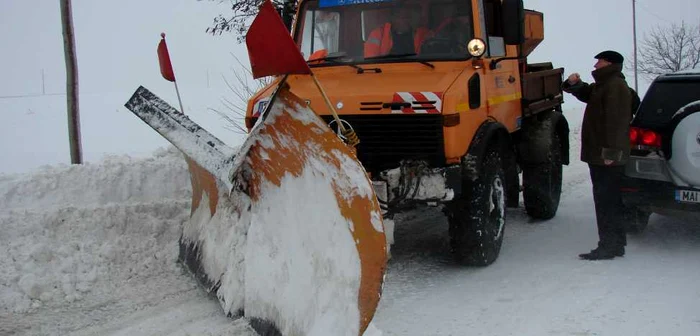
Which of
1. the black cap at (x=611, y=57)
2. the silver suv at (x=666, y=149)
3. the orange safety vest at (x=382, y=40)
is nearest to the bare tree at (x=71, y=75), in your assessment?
the orange safety vest at (x=382, y=40)

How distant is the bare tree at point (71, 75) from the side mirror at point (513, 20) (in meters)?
5.23

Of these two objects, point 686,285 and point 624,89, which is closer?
point 686,285

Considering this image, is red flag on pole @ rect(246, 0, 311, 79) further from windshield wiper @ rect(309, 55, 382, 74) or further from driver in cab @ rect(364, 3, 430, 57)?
driver in cab @ rect(364, 3, 430, 57)

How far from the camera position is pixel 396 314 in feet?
15.0

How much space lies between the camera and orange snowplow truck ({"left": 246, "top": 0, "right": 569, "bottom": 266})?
4.93 m

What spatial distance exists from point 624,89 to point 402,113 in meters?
2.06

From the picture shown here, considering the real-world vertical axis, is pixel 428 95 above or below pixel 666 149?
above

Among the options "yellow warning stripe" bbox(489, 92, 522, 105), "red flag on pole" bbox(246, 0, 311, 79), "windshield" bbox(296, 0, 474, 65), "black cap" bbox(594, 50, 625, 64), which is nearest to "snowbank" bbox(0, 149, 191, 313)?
"windshield" bbox(296, 0, 474, 65)

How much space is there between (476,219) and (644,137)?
1.84 m

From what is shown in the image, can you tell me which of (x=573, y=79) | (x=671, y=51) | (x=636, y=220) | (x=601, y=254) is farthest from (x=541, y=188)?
(x=671, y=51)

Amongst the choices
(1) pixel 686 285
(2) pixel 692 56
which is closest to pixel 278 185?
(1) pixel 686 285

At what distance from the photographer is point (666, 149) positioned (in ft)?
18.9

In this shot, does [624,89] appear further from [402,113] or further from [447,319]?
[447,319]

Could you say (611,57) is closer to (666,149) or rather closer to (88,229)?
(666,149)
